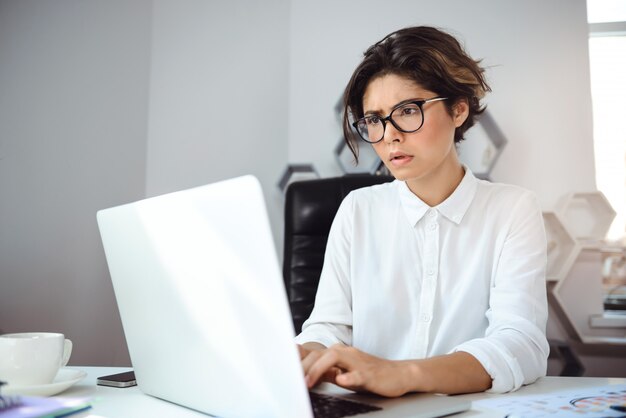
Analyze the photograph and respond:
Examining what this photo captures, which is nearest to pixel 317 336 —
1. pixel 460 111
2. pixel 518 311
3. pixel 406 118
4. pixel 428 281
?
pixel 428 281

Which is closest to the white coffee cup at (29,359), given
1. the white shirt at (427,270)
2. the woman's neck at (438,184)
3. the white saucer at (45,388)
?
the white saucer at (45,388)

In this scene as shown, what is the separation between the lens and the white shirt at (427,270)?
113 centimetres

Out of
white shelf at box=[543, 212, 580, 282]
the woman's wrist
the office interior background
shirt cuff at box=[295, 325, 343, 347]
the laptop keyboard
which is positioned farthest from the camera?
white shelf at box=[543, 212, 580, 282]

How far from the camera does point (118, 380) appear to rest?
0.86 meters

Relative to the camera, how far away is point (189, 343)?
629 millimetres

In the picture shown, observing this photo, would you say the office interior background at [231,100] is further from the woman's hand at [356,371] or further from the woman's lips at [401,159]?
the woman's hand at [356,371]

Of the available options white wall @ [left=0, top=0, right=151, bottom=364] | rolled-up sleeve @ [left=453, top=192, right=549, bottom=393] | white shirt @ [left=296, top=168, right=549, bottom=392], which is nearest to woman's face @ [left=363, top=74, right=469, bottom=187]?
white shirt @ [left=296, top=168, right=549, bottom=392]

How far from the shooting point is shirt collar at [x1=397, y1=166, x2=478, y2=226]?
1.22 meters

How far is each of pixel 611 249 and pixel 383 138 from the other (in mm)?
1671

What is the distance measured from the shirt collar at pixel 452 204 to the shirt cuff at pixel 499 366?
419 millimetres

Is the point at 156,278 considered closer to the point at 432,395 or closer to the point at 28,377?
the point at 28,377

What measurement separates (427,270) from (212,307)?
72cm

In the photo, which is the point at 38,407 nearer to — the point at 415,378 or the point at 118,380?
the point at 118,380

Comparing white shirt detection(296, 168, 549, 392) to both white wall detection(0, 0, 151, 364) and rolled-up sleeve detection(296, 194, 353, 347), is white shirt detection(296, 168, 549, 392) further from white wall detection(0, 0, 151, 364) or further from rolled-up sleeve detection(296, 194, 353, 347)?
white wall detection(0, 0, 151, 364)
